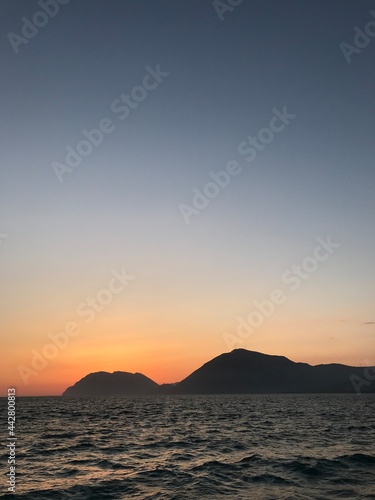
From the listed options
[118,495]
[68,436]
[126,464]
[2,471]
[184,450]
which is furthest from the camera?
[68,436]

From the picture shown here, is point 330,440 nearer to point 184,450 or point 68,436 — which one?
point 184,450

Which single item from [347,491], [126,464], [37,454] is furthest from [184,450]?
[347,491]

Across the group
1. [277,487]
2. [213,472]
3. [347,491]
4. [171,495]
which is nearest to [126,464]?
[213,472]

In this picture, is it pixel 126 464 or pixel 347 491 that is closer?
pixel 347 491

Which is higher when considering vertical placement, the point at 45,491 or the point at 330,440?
the point at 45,491

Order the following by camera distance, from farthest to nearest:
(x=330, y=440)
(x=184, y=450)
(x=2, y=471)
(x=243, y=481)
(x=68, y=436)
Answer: (x=68, y=436), (x=330, y=440), (x=184, y=450), (x=2, y=471), (x=243, y=481)

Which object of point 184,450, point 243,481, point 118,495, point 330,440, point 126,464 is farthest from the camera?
point 330,440

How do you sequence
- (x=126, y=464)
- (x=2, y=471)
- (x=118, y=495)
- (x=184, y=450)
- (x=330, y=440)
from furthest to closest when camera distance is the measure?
(x=330, y=440) < (x=184, y=450) < (x=126, y=464) < (x=2, y=471) < (x=118, y=495)

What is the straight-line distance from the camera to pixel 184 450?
103ft

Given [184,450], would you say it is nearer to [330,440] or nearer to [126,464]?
[126,464]

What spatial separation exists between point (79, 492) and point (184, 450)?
13458 millimetres

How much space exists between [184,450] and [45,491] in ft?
46.0

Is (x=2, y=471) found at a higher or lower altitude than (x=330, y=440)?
higher

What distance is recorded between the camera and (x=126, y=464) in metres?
25.7
